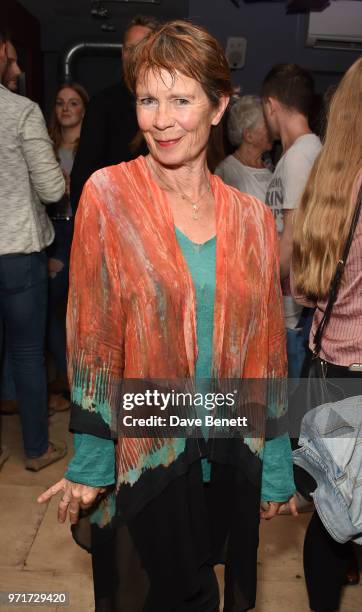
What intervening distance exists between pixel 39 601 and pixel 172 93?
1700 mm

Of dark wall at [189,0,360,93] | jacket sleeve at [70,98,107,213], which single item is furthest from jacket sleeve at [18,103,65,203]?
dark wall at [189,0,360,93]

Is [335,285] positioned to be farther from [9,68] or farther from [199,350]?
[9,68]

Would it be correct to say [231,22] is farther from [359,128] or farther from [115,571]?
[115,571]

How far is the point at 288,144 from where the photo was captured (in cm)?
248

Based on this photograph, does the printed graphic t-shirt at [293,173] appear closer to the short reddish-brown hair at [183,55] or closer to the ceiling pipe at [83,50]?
the short reddish-brown hair at [183,55]

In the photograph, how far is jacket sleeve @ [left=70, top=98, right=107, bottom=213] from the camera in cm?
250

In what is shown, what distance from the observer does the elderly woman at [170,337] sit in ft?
3.99

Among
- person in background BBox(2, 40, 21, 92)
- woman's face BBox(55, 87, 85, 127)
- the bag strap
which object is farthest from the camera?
woman's face BBox(55, 87, 85, 127)

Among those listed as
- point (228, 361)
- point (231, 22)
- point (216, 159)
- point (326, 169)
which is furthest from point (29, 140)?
point (231, 22)

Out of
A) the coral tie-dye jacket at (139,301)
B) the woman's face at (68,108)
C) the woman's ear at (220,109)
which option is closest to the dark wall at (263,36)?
the woman's face at (68,108)

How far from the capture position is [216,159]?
274 cm

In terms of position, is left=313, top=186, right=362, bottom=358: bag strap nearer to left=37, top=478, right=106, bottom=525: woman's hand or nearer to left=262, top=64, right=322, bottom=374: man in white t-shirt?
left=262, top=64, right=322, bottom=374: man in white t-shirt

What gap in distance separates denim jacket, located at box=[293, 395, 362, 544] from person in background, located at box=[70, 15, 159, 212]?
147 centimetres

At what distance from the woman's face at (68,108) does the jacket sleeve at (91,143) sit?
983 mm
